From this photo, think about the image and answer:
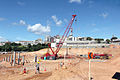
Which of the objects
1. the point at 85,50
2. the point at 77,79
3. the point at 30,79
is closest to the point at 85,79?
the point at 77,79

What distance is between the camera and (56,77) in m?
13.6

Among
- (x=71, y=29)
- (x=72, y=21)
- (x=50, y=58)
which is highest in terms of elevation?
(x=72, y=21)

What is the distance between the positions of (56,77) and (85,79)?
3.78m

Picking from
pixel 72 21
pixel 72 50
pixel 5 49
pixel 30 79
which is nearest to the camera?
pixel 30 79

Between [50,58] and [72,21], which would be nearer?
[50,58]

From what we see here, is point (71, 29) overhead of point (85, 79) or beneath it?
overhead

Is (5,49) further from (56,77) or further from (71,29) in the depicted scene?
(56,77)

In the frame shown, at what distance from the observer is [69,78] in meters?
13.6

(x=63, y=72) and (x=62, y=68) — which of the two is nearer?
(x=63, y=72)

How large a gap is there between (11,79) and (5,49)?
254 ft

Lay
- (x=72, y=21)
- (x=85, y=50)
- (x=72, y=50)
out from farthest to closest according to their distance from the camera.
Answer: (x=72, y=50), (x=85, y=50), (x=72, y=21)

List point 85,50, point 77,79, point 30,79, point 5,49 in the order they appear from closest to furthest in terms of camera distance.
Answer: point 77,79
point 30,79
point 85,50
point 5,49

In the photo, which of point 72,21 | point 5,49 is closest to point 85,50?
point 72,21

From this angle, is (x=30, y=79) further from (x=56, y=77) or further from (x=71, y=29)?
(x=71, y=29)
